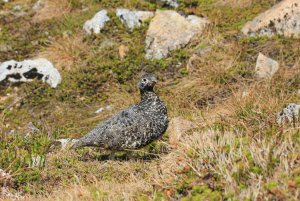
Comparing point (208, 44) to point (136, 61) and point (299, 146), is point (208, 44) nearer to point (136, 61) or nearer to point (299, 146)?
point (136, 61)

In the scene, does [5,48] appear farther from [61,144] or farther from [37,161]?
[37,161]

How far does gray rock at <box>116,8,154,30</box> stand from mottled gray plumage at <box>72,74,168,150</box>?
6.40 m

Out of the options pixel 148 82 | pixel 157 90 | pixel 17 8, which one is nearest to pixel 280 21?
pixel 157 90

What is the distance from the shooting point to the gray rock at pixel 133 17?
16.5 metres

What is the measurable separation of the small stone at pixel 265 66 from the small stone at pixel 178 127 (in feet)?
9.32

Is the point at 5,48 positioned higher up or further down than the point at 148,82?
further down

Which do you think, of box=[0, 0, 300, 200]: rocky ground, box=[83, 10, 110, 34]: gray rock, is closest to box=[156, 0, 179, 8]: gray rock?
box=[0, 0, 300, 200]: rocky ground

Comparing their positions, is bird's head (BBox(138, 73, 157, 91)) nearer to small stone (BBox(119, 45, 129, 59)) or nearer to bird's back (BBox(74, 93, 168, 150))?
bird's back (BBox(74, 93, 168, 150))

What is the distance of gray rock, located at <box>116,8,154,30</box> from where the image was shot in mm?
16500

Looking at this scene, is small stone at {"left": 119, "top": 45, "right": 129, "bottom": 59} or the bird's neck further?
small stone at {"left": 119, "top": 45, "right": 129, "bottom": 59}

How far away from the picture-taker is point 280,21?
14.8 metres

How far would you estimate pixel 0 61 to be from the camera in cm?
1630

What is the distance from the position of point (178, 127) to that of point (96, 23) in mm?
6482

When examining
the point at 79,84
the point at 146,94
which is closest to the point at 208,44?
the point at 79,84
